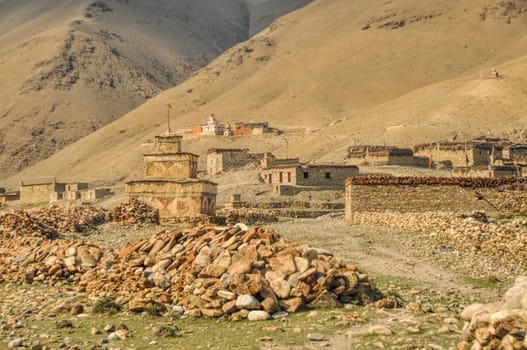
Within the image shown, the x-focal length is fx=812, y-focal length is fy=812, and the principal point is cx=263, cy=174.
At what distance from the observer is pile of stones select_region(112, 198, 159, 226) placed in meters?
27.1

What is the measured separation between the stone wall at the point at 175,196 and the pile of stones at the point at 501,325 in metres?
19.8

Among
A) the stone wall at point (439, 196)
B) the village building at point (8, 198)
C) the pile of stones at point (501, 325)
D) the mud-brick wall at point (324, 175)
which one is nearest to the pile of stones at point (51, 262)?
the pile of stones at point (501, 325)

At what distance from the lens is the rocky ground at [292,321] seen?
439 inches

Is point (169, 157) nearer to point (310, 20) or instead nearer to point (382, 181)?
point (382, 181)

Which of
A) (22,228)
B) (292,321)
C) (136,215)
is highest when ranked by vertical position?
(136,215)

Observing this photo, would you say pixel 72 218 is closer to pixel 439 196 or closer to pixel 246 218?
pixel 246 218

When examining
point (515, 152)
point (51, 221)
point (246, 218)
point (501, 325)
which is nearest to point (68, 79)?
point (515, 152)

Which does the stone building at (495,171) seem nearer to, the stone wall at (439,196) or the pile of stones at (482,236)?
the stone wall at (439,196)

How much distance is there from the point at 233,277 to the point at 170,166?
60.7 feet

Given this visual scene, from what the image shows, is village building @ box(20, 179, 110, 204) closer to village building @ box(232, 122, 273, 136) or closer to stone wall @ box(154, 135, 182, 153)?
village building @ box(232, 122, 273, 136)

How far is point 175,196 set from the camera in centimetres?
2945

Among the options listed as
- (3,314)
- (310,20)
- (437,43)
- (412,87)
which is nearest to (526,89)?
(412,87)

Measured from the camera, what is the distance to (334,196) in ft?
147

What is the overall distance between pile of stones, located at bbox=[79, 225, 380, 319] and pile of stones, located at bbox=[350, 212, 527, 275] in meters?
4.72
